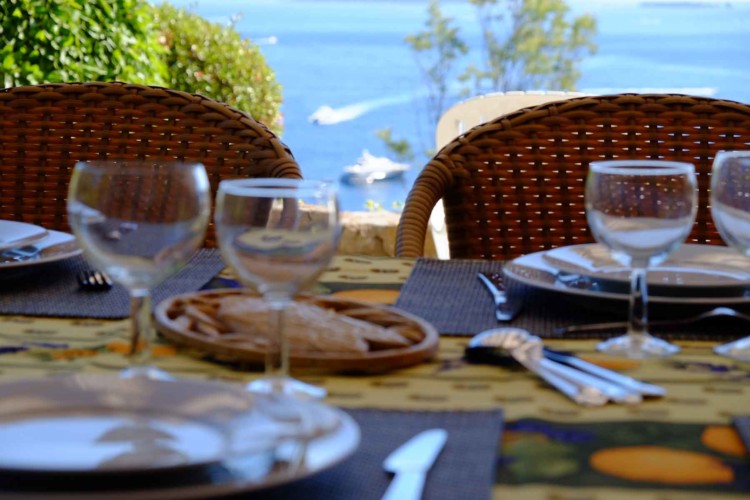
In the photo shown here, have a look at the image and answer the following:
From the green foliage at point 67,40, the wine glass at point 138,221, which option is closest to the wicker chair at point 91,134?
the wine glass at point 138,221

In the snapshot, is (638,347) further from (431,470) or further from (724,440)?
(431,470)

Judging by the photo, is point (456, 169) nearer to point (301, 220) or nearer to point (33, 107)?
point (33, 107)

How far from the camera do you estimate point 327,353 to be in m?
0.84

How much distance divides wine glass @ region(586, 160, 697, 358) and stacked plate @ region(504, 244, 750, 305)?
8 cm

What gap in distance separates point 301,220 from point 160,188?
104 millimetres

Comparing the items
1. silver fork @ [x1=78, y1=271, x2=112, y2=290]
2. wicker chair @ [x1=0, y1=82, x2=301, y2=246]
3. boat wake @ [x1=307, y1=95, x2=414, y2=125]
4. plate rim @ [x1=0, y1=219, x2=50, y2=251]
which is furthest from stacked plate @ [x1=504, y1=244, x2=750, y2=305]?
boat wake @ [x1=307, y1=95, x2=414, y2=125]

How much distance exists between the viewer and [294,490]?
605 mm

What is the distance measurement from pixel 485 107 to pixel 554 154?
74cm

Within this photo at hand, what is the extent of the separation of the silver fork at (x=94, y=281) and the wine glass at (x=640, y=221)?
1.57ft

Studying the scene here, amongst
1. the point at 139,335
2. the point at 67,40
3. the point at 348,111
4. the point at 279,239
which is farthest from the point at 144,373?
the point at 348,111

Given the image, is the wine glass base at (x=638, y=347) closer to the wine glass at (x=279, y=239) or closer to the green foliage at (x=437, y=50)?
the wine glass at (x=279, y=239)

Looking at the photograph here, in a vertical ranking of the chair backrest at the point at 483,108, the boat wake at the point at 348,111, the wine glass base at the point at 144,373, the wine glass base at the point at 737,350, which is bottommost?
the wine glass base at the point at 144,373

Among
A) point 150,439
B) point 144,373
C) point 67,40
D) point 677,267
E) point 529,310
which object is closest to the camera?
point 150,439

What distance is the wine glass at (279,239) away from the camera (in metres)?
0.72
